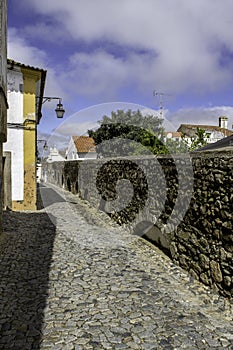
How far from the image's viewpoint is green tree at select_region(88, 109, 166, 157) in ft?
84.2

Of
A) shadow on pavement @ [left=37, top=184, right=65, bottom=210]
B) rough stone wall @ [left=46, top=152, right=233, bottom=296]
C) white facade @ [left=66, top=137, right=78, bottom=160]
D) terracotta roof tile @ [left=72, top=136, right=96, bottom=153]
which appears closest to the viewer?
rough stone wall @ [left=46, top=152, right=233, bottom=296]

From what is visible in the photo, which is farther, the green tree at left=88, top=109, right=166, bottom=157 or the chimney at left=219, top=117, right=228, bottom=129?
the chimney at left=219, top=117, right=228, bottom=129

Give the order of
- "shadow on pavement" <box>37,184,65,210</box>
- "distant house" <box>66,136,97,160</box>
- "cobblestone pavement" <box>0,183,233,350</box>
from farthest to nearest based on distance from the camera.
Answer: "distant house" <box>66,136,97,160</box> → "shadow on pavement" <box>37,184,65,210</box> → "cobblestone pavement" <box>0,183,233,350</box>

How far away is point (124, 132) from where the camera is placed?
97.9ft

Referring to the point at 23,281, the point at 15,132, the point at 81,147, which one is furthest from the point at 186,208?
the point at 81,147

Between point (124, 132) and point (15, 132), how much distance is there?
1987 centimetres

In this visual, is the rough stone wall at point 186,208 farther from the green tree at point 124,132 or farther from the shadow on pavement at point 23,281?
the green tree at point 124,132

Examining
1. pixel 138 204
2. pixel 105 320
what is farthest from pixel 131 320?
pixel 138 204

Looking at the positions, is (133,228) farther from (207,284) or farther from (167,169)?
(207,284)

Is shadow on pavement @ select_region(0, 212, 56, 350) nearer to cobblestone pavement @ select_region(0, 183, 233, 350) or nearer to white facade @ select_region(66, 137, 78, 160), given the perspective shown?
cobblestone pavement @ select_region(0, 183, 233, 350)

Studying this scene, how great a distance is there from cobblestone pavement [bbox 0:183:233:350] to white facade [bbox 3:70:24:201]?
406 centimetres

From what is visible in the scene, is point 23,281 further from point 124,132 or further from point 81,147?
point 81,147

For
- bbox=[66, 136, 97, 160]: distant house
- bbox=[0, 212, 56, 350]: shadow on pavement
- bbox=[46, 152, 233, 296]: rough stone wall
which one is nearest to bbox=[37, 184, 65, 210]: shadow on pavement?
bbox=[0, 212, 56, 350]: shadow on pavement

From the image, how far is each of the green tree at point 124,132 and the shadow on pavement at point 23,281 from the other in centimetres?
1508
